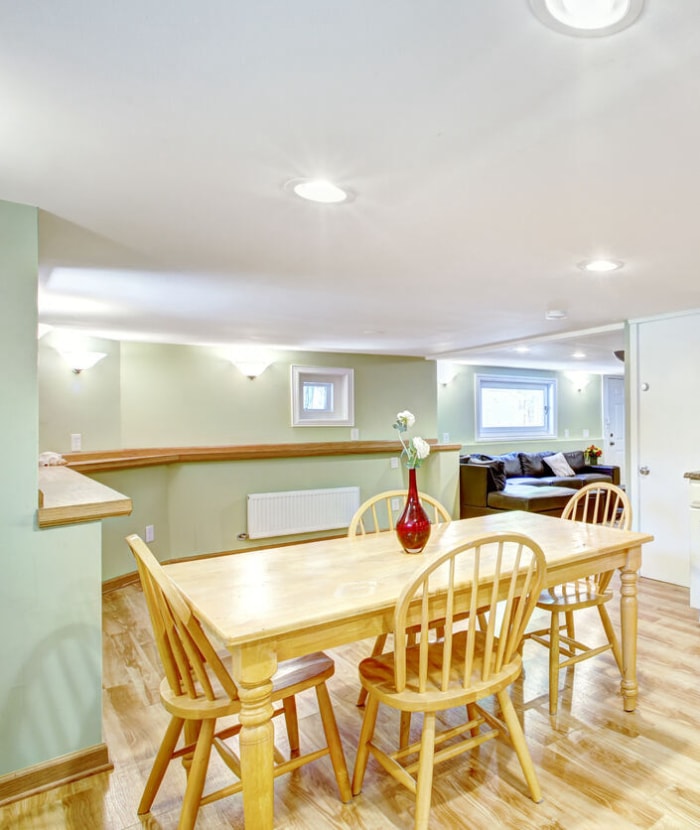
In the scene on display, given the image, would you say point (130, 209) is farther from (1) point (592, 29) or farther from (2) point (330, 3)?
(1) point (592, 29)

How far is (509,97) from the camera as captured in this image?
1133 millimetres

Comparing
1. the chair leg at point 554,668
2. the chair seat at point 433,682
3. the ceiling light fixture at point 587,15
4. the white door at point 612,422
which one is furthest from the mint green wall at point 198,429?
the white door at point 612,422

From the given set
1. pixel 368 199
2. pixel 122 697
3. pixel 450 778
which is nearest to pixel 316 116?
pixel 368 199

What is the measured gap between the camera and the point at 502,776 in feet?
5.73

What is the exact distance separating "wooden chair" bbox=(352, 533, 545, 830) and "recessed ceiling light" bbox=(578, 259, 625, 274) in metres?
1.49

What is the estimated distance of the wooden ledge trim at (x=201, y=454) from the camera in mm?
3678

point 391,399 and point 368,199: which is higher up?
point 368,199

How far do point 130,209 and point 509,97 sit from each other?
49.9 inches

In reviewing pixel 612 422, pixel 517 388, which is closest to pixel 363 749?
pixel 517 388

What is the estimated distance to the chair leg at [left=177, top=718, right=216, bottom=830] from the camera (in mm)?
1425

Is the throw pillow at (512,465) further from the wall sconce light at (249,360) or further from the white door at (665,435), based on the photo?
the wall sconce light at (249,360)

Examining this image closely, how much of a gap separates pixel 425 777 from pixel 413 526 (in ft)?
2.47

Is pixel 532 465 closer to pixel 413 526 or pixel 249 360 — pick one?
pixel 249 360

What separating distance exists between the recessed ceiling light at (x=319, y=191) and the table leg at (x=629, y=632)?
6.02 ft
